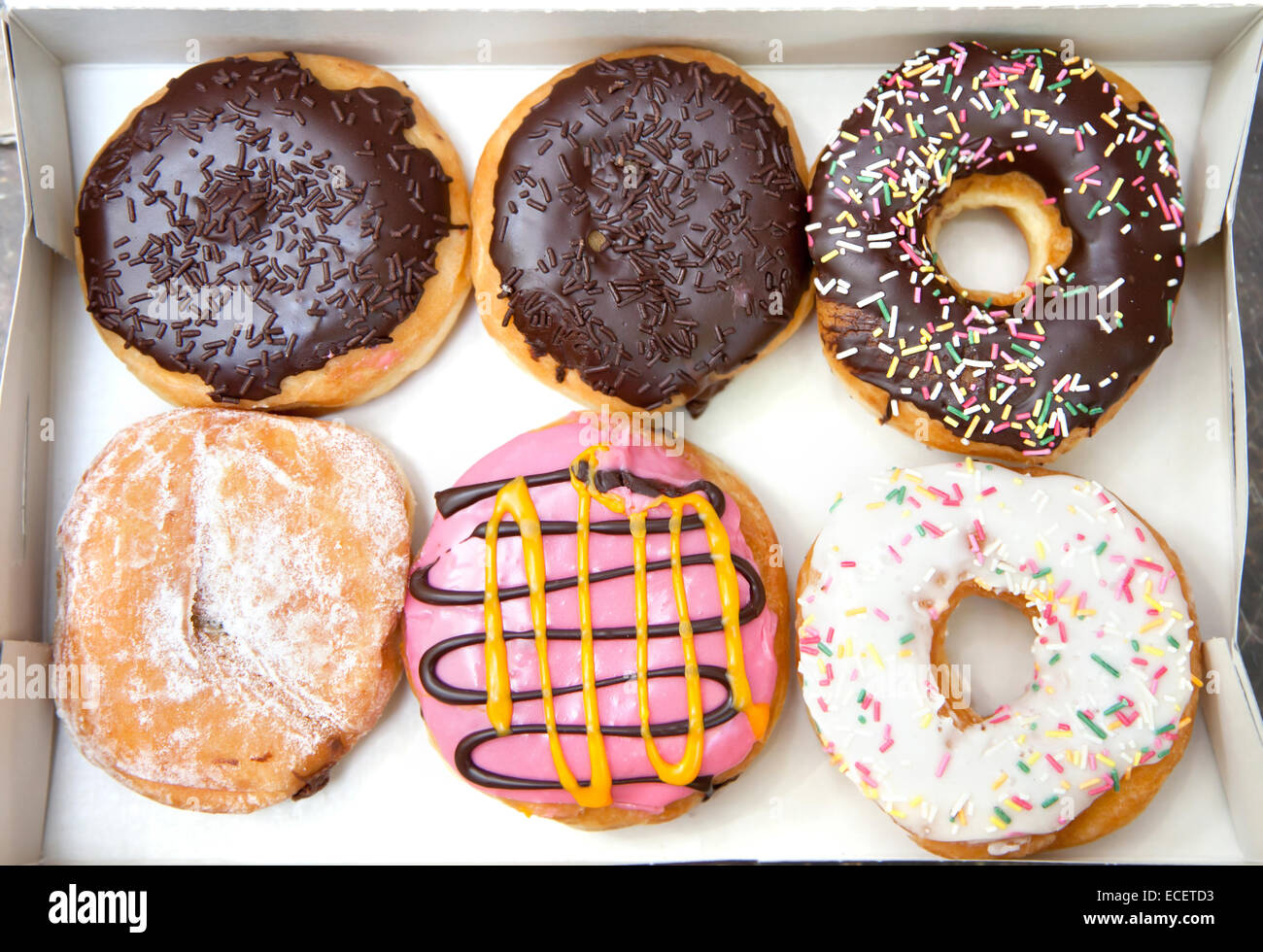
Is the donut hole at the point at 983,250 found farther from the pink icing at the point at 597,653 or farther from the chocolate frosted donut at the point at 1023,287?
the pink icing at the point at 597,653

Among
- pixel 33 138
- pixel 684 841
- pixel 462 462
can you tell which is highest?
pixel 33 138

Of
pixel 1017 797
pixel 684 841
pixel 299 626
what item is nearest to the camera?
pixel 1017 797

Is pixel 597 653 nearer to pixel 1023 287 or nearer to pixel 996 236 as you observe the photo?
pixel 1023 287

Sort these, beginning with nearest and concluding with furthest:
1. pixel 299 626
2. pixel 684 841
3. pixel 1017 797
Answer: pixel 1017 797, pixel 299 626, pixel 684 841

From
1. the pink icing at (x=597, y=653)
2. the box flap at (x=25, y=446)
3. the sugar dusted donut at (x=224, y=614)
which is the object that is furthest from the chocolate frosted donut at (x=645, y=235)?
the box flap at (x=25, y=446)

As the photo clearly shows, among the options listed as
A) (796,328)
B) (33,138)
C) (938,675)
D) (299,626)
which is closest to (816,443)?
(796,328)

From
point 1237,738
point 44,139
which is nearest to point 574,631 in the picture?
point 1237,738

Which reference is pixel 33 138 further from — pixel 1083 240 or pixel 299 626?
pixel 1083 240
